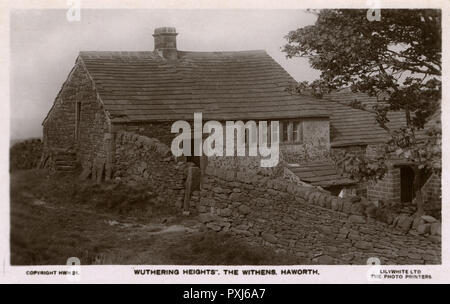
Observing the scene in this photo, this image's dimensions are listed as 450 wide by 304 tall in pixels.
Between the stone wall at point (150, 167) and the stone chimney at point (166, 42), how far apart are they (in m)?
1.26

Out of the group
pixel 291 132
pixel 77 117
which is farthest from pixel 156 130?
pixel 291 132

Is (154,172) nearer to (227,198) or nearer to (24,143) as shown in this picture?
(227,198)

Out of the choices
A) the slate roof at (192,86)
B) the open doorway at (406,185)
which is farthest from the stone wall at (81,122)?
the open doorway at (406,185)

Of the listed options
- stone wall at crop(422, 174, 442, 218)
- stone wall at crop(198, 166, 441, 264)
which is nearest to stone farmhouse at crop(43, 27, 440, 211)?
stone wall at crop(422, 174, 442, 218)

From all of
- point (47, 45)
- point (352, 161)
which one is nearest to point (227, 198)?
point (352, 161)

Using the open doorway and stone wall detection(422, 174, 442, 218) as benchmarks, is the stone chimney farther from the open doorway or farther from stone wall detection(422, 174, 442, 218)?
stone wall detection(422, 174, 442, 218)

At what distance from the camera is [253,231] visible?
24.8 ft

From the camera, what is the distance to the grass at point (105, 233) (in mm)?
7152

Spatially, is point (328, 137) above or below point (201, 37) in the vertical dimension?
below

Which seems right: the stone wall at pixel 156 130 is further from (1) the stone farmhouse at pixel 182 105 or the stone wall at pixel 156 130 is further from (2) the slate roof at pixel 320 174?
(2) the slate roof at pixel 320 174

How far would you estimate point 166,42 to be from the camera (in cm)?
764

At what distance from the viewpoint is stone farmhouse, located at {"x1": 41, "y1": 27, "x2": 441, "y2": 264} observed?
7.55m

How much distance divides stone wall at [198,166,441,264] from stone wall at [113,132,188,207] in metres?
0.44
